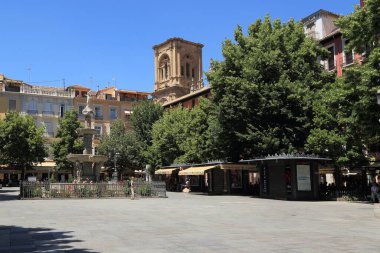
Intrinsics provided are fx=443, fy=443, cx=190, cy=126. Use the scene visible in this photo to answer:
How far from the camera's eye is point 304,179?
28297mm

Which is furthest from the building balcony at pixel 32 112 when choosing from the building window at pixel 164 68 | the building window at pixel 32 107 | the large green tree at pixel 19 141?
the building window at pixel 164 68

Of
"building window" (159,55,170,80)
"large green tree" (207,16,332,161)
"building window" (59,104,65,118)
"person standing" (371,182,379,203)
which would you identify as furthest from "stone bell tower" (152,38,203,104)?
"person standing" (371,182,379,203)

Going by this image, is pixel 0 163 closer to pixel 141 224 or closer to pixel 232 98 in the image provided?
pixel 232 98

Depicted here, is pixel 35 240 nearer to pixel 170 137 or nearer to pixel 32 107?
pixel 170 137

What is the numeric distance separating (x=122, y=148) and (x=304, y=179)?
33.6 metres

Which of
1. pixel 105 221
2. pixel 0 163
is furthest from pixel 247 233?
pixel 0 163

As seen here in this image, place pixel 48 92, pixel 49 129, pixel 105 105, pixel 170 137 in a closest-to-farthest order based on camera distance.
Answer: pixel 170 137, pixel 49 129, pixel 48 92, pixel 105 105

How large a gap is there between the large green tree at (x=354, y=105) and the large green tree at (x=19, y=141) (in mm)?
38401

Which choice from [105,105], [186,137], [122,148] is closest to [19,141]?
[122,148]

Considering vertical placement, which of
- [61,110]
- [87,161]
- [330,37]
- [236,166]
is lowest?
[236,166]

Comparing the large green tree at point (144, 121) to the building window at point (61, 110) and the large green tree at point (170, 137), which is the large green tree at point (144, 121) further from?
the building window at point (61, 110)

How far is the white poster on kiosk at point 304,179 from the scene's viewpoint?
28125 mm

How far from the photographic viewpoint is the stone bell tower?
85.5 metres

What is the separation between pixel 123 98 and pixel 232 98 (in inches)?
1899
